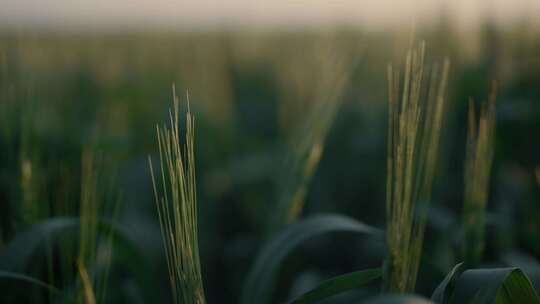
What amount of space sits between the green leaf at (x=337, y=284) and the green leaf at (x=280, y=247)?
0.23 metres

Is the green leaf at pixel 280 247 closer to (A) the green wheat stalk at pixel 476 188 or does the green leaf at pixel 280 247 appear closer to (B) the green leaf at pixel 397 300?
(A) the green wheat stalk at pixel 476 188

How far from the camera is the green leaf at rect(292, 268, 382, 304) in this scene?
0.94 meters

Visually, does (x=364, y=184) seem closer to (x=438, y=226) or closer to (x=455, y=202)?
(x=455, y=202)

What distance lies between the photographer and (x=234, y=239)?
209cm

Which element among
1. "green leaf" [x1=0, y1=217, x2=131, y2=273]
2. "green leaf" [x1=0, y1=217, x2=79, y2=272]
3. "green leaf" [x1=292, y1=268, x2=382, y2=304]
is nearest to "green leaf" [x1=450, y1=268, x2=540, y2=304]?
"green leaf" [x1=292, y1=268, x2=382, y2=304]

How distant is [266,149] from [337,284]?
1.53 metres

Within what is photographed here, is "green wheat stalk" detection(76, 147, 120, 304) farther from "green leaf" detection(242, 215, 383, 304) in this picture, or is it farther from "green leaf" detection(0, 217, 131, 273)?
"green leaf" detection(242, 215, 383, 304)

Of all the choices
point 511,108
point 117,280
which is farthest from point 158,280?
point 511,108

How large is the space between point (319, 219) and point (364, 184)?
108cm

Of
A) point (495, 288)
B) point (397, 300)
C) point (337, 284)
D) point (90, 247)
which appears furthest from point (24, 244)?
point (495, 288)

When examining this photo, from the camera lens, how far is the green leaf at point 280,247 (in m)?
1.18

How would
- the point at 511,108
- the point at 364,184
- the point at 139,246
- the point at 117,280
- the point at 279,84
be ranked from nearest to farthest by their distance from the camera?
the point at 139,246
the point at 117,280
the point at 511,108
the point at 364,184
the point at 279,84

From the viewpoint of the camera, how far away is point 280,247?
3.92 feet

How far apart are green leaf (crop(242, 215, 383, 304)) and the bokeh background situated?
23cm
